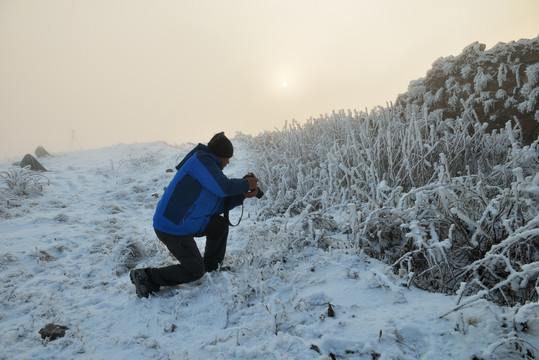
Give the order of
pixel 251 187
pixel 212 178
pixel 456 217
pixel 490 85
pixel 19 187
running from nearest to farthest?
1. pixel 456 217
2. pixel 212 178
3. pixel 251 187
4. pixel 490 85
5. pixel 19 187

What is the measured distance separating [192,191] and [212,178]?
0.23 metres

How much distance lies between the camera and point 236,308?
2027 mm

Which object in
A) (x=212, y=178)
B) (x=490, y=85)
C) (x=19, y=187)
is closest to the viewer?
(x=212, y=178)

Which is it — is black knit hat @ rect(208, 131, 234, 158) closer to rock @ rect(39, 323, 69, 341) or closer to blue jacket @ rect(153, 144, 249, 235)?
blue jacket @ rect(153, 144, 249, 235)

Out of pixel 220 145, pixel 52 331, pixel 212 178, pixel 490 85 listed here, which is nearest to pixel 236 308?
pixel 212 178

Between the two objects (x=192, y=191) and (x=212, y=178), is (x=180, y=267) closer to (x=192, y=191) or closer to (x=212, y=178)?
(x=192, y=191)

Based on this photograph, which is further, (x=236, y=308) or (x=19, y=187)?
(x=19, y=187)

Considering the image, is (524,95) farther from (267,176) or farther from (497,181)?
(267,176)

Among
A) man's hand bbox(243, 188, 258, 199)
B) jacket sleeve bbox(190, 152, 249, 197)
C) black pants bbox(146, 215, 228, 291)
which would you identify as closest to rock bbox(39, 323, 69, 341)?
black pants bbox(146, 215, 228, 291)

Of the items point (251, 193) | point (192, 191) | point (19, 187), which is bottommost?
point (251, 193)

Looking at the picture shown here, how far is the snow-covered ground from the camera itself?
1387 millimetres

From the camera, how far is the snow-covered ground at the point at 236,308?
1387 millimetres

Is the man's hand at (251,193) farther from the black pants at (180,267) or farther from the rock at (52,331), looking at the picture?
the rock at (52,331)

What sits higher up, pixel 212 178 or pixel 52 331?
pixel 212 178
